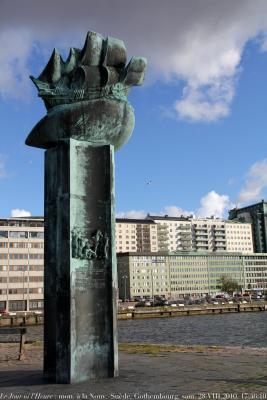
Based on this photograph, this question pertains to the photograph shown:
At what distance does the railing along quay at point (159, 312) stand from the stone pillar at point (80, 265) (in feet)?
274

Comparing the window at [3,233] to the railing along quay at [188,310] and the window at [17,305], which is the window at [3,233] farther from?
the railing along quay at [188,310]

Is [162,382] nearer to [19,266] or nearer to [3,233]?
[3,233]

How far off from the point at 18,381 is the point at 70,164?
562 cm

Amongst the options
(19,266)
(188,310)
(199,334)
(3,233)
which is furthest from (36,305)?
(199,334)

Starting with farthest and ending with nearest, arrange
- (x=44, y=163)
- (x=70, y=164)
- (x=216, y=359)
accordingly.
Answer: (x=216, y=359) < (x=44, y=163) < (x=70, y=164)

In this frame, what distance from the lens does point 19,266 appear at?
12825cm

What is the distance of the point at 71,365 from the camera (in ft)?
40.0

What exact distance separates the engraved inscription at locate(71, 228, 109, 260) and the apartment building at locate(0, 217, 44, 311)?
118132 millimetres

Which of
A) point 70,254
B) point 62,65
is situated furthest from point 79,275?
point 62,65

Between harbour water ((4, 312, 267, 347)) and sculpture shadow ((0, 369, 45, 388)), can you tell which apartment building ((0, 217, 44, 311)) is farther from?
sculpture shadow ((0, 369, 45, 388))

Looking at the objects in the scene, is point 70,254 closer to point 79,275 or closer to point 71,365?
point 79,275

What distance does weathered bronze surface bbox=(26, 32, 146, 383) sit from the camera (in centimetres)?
1261

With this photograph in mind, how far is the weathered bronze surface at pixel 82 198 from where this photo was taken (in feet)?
41.4

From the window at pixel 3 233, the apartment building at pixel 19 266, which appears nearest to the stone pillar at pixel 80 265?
the window at pixel 3 233
